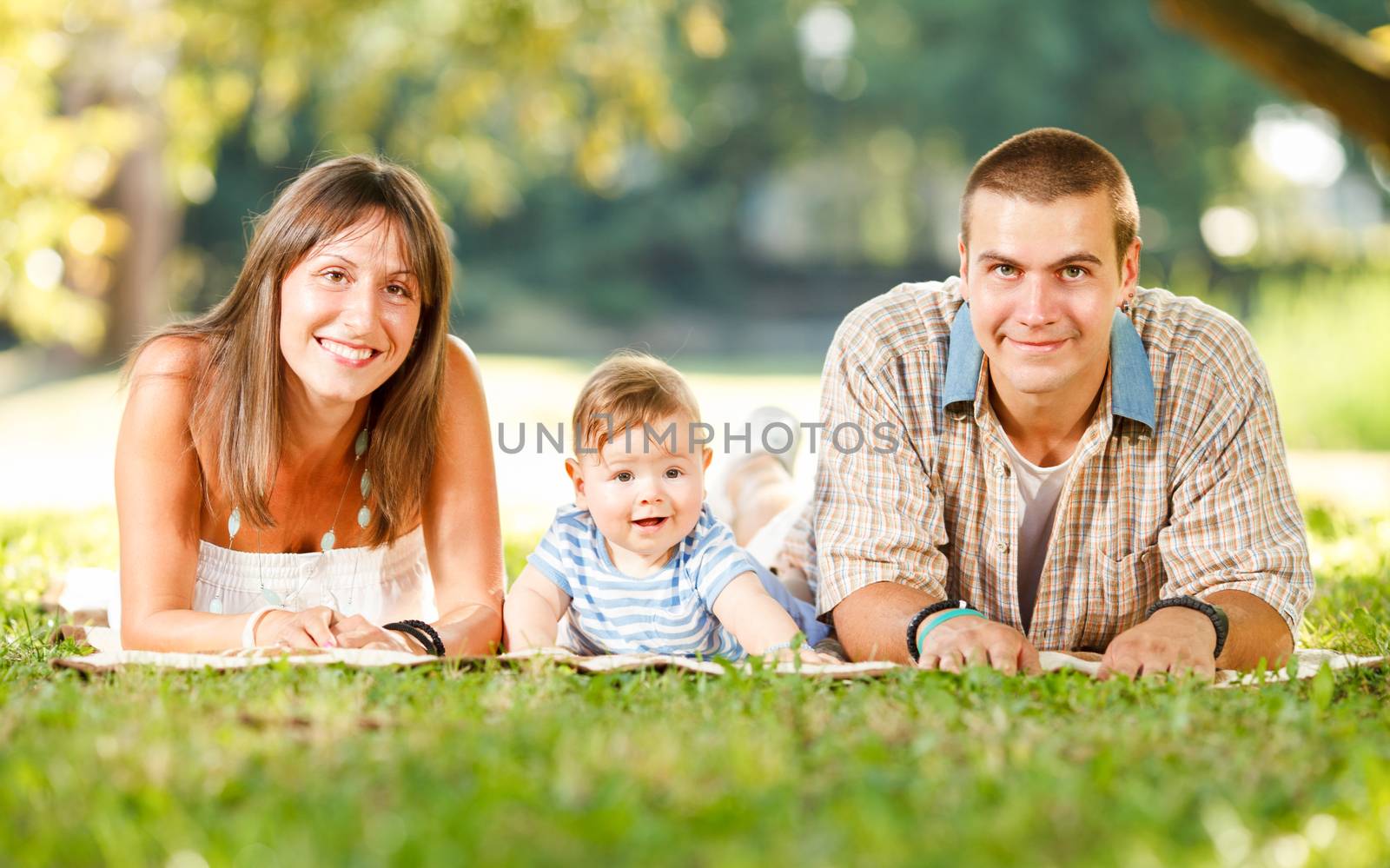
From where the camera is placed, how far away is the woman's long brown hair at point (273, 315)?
154 inches

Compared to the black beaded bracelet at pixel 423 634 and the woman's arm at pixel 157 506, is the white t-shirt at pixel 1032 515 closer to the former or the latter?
the black beaded bracelet at pixel 423 634

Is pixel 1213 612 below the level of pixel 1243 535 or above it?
below

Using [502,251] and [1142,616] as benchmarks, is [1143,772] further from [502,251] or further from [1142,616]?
[502,251]

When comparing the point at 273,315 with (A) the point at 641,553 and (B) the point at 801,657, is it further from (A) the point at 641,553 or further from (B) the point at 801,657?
(B) the point at 801,657

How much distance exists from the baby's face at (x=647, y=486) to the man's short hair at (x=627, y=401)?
0.10 feet

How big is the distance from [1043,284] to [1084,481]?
0.65 m

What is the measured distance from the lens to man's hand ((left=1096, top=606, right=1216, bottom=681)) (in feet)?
11.3

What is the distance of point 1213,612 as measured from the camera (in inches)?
142

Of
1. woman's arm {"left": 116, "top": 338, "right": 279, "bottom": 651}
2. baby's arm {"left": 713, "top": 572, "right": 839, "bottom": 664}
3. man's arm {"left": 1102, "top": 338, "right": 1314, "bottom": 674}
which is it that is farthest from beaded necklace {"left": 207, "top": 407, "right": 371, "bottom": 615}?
man's arm {"left": 1102, "top": 338, "right": 1314, "bottom": 674}

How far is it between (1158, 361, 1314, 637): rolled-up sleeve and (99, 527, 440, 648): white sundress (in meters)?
2.25

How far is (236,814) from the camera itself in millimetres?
2262

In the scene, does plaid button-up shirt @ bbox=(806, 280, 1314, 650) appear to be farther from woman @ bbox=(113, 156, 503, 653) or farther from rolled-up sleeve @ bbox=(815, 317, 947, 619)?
woman @ bbox=(113, 156, 503, 653)

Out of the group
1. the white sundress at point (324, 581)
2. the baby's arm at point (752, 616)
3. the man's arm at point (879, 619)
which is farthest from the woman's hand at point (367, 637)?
the man's arm at point (879, 619)

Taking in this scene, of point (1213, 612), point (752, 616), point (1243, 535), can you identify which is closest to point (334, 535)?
point (752, 616)
